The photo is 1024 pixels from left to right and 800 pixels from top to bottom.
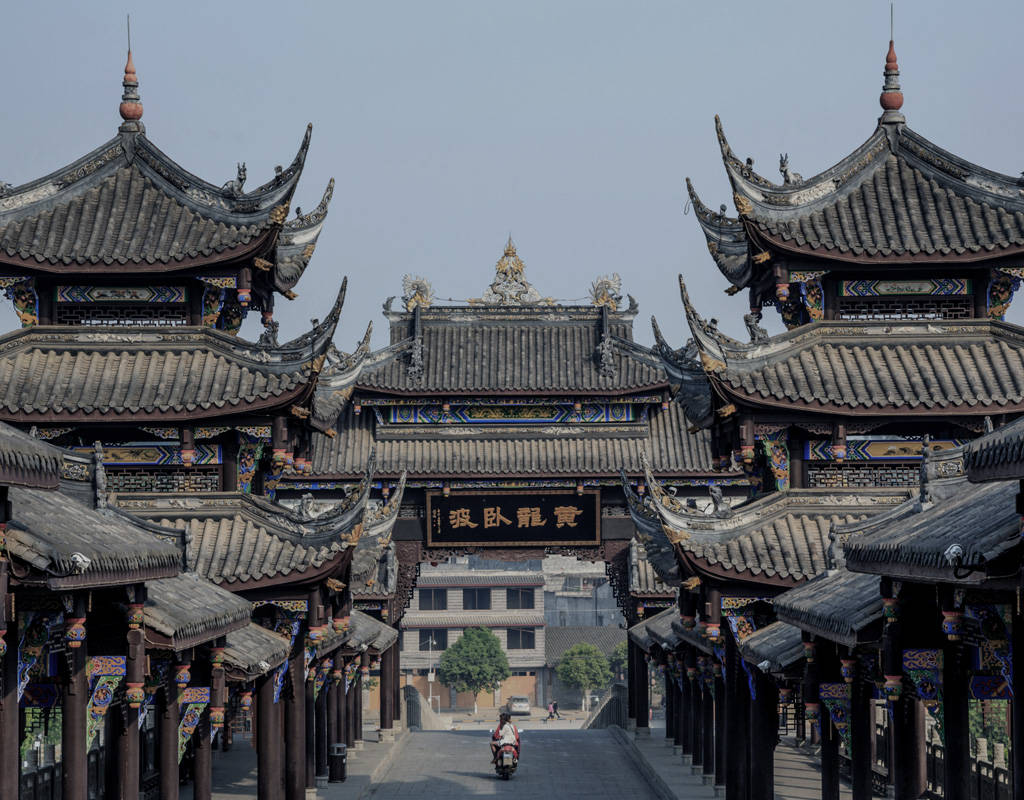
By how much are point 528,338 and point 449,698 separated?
46617 mm

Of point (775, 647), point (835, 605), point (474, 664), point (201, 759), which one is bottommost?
point (474, 664)

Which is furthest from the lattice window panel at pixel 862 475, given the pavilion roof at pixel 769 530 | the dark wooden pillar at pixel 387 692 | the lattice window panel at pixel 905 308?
the dark wooden pillar at pixel 387 692

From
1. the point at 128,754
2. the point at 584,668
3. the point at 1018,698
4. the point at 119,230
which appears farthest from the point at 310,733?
the point at 584,668

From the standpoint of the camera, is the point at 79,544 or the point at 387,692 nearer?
the point at 79,544

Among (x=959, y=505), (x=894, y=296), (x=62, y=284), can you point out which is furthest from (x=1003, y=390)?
(x=62, y=284)

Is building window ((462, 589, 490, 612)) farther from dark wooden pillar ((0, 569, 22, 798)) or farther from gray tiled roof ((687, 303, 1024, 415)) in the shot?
dark wooden pillar ((0, 569, 22, 798))

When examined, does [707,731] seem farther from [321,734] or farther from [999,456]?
[999,456]

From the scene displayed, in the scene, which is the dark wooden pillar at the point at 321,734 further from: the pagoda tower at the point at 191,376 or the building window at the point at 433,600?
the building window at the point at 433,600

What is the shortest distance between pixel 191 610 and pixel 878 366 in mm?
11156

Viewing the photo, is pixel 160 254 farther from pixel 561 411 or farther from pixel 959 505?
pixel 561 411

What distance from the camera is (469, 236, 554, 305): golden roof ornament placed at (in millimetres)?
48281

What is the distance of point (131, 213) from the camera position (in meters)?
26.9

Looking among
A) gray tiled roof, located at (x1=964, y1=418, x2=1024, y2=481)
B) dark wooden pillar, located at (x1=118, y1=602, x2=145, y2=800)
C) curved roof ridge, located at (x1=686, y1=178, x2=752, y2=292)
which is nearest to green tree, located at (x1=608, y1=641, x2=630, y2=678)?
curved roof ridge, located at (x1=686, y1=178, x2=752, y2=292)

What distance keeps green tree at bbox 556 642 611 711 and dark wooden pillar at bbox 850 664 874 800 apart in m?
70.0
